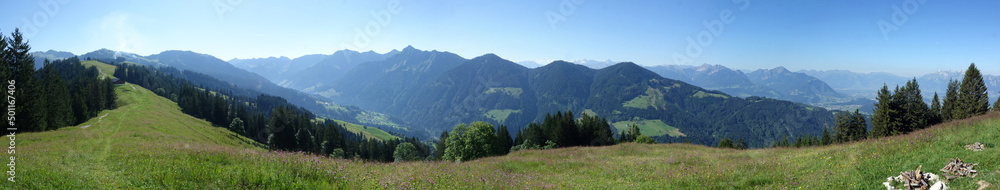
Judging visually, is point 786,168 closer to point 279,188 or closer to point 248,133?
point 279,188

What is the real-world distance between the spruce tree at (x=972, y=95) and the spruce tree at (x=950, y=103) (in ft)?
10.6

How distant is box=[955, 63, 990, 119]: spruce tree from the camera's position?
186 ft

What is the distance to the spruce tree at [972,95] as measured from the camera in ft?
186

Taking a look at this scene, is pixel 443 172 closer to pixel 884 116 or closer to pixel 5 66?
pixel 5 66

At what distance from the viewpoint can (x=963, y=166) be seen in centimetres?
1073

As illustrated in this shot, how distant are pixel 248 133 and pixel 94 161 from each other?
12253cm

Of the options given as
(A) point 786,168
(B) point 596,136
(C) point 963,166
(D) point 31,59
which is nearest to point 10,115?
(D) point 31,59

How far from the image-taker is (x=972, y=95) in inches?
2287

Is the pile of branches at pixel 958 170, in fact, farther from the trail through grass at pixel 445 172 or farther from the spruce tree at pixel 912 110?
the spruce tree at pixel 912 110

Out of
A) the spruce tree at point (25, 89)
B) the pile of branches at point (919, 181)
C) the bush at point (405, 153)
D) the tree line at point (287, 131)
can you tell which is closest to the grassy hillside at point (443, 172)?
the pile of branches at point (919, 181)

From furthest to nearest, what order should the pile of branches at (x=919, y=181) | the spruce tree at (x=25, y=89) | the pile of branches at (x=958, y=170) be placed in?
1. the spruce tree at (x=25, y=89)
2. the pile of branches at (x=958, y=170)
3. the pile of branches at (x=919, y=181)

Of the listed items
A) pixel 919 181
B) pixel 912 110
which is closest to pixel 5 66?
pixel 919 181

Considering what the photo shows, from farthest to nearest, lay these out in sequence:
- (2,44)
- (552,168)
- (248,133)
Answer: (248,133), (2,44), (552,168)

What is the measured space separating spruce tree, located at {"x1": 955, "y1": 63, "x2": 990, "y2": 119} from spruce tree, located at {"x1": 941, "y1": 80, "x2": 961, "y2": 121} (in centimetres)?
323
